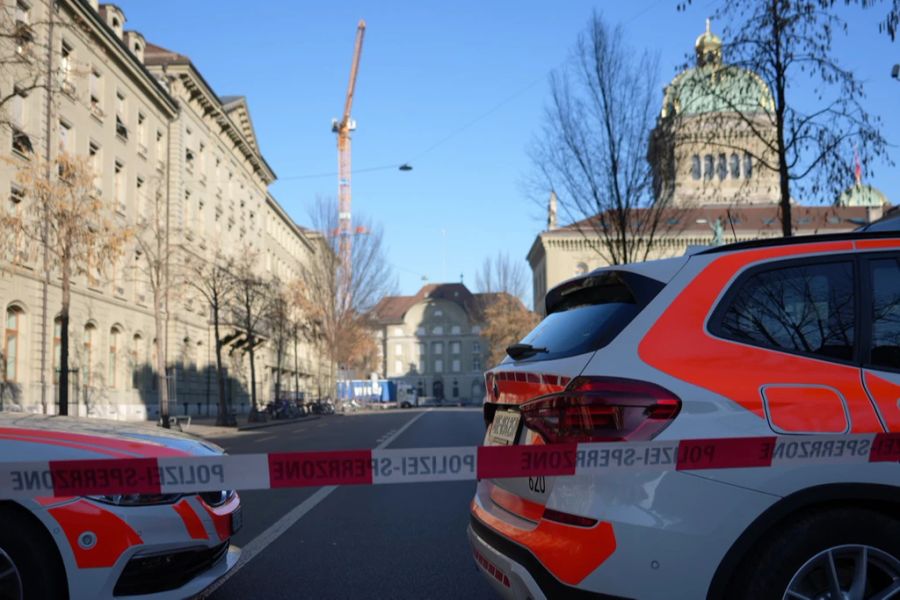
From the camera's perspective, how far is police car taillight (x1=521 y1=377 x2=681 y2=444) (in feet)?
9.32

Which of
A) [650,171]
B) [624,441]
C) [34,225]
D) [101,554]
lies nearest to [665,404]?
[624,441]

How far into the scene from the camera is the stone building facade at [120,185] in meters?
25.2

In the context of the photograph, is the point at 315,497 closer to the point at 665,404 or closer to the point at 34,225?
the point at 665,404

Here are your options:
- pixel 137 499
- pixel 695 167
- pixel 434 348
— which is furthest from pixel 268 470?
pixel 434 348

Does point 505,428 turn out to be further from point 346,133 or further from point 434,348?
point 434,348

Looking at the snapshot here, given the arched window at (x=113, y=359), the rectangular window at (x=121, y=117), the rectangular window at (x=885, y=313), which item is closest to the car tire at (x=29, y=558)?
the rectangular window at (x=885, y=313)

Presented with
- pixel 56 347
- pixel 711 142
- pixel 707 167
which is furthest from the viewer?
pixel 56 347

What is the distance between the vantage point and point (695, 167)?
18.0 meters

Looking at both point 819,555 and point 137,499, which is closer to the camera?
point 819,555

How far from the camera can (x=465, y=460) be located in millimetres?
3291

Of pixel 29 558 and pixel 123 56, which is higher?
pixel 123 56

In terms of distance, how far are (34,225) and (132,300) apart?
16297 millimetres

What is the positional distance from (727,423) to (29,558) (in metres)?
2.90

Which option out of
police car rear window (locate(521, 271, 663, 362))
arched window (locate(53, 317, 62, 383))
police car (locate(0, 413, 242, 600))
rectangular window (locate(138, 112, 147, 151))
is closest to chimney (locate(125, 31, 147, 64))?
rectangular window (locate(138, 112, 147, 151))
